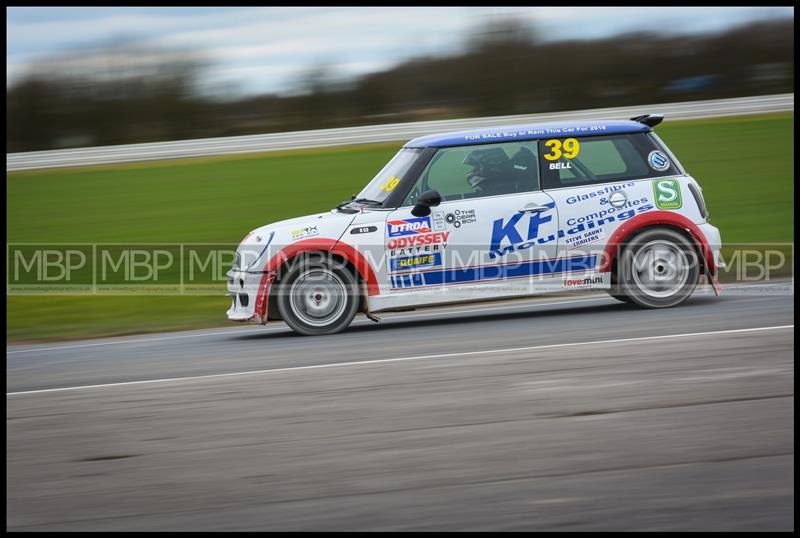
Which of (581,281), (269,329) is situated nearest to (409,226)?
(581,281)

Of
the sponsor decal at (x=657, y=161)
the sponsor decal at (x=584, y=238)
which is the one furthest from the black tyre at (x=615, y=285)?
the sponsor decal at (x=657, y=161)

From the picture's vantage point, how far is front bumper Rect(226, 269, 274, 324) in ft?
32.2

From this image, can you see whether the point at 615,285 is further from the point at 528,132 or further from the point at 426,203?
the point at 426,203

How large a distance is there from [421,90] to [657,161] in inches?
657

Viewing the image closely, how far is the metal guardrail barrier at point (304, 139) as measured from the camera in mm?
22938

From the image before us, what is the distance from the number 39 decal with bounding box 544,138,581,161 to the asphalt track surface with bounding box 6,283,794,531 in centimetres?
168

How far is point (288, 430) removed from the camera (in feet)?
20.1

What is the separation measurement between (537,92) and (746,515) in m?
22.3

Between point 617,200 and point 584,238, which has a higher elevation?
point 617,200

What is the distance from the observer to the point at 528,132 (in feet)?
33.3

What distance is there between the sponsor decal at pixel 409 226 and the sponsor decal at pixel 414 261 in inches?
9.0

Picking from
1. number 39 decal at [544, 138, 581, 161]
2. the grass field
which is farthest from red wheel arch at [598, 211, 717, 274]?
the grass field

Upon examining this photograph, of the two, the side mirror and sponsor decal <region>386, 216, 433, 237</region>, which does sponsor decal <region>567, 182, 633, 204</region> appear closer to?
the side mirror

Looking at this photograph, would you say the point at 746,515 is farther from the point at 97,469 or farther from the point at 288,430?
the point at 97,469
